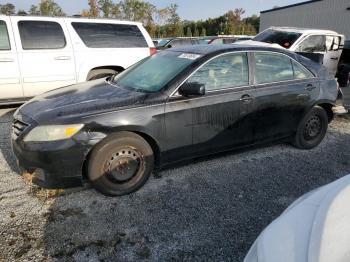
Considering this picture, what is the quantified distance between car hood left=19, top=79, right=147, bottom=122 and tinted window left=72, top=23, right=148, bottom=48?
126 inches

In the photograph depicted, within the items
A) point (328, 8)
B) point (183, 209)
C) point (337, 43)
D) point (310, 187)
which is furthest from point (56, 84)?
point (328, 8)

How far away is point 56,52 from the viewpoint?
657 centimetres

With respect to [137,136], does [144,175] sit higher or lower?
lower

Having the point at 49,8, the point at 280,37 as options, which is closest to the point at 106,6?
the point at 49,8

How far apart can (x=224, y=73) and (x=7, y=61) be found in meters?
4.38

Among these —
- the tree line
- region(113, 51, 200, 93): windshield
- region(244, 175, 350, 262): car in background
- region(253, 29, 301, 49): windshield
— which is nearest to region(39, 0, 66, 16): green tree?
the tree line

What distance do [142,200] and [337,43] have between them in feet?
30.5

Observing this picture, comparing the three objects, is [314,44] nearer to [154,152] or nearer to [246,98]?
[246,98]

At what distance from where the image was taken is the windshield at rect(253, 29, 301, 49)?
9.47 meters

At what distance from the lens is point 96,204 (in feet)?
11.2

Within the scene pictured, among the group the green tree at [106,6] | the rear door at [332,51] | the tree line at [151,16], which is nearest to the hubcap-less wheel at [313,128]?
the rear door at [332,51]

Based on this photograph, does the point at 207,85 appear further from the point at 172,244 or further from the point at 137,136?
the point at 172,244

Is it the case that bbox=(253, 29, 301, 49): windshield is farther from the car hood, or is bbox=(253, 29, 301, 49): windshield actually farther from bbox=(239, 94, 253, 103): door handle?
the car hood

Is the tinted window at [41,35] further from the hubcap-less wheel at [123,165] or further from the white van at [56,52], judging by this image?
the hubcap-less wheel at [123,165]
